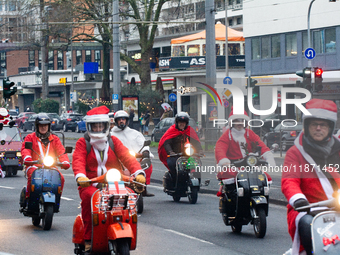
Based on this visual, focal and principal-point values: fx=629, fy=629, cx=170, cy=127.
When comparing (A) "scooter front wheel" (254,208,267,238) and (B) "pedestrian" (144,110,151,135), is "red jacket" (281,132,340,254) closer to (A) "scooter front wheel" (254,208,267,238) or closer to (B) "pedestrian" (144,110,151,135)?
(A) "scooter front wheel" (254,208,267,238)

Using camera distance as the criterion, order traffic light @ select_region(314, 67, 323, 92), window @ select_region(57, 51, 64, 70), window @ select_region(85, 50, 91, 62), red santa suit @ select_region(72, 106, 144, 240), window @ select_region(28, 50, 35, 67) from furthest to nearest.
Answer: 1. window @ select_region(28, 50, 35, 67)
2. window @ select_region(57, 51, 64, 70)
3. window @ select_region(85, 50, 91, 62)
4. traffic light @ select_region(314, 67, 323, 92)
5. red santa suit @ select_region(72, 106, 144, 240)

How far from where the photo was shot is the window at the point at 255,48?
42.9 meters

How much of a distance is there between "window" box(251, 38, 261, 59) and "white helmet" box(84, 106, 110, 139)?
3714 cm

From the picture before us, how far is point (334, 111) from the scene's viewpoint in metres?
5.02

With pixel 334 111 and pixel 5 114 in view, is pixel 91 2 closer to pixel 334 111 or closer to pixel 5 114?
pixel 5 114

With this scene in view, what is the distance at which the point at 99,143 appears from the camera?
661 centimetres

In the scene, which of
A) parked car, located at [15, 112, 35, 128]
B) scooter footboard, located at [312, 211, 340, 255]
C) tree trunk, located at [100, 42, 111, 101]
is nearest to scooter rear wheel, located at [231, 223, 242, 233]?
scooter footboard, located at [312, 211, 340, 255]

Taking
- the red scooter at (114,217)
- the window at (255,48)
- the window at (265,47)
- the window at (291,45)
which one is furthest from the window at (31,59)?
the red scooter at (114,217)

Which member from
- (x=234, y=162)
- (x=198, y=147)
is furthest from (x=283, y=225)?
(x=198, y=147)

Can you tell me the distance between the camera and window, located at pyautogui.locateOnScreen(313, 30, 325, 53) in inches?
1471

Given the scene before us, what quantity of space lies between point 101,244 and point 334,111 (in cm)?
251

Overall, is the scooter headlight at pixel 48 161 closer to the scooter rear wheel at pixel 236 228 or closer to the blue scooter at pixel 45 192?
the blue scooter at pixel 45 192

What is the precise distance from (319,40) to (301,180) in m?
33.8

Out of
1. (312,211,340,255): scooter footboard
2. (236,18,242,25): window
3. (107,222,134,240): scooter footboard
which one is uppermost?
(236,18,242,25): window
